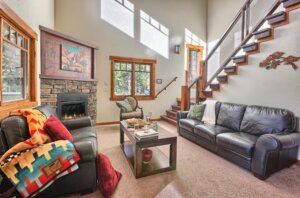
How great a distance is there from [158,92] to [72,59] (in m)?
3.00

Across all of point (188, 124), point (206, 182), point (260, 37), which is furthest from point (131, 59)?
point (206, 182)

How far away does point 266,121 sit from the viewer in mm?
2553

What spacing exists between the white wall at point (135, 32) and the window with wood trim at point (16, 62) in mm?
1880

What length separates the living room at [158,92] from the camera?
1923mm

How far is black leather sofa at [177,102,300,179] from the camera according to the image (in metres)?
2.07

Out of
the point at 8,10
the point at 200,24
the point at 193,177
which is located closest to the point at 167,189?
the point at 193,177

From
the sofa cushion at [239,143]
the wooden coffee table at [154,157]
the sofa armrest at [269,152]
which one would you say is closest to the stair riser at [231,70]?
the sofa cushion at [239,143]

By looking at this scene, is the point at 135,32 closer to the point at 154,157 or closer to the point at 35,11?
the point at 35,11

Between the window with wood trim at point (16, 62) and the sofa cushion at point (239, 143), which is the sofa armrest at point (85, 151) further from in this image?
the sofa cushion at point (239, 143)

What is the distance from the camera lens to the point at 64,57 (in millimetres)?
3840

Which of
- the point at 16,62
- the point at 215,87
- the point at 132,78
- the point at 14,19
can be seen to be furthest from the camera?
the point at 132,78

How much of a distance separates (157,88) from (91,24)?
2.95 metres

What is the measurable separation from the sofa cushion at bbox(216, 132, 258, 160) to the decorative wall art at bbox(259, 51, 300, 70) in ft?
4.19

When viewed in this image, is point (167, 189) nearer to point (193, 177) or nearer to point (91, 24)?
point (193, 177)
